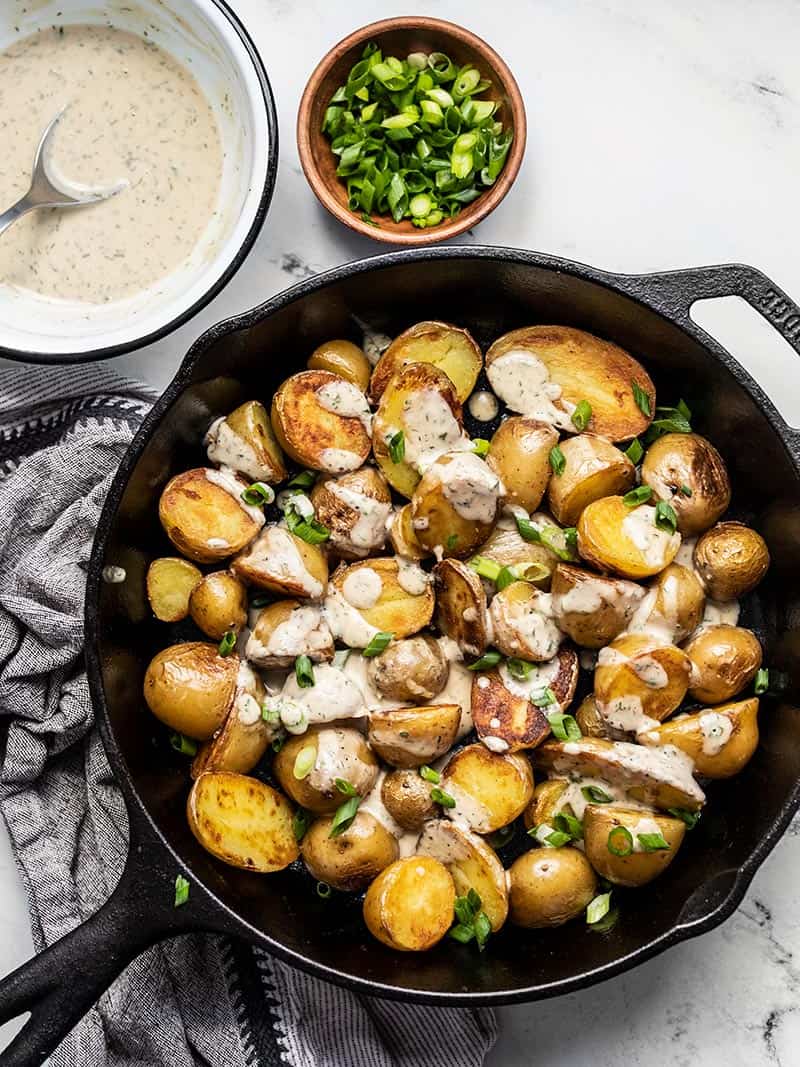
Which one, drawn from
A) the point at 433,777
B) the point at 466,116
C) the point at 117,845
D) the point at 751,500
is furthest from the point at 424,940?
the point at 466,116

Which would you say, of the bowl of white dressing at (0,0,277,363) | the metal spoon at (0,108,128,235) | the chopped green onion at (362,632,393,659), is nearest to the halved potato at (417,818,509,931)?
the chopped green onion at (362,632,393,659)

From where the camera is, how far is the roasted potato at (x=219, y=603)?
1750 mm

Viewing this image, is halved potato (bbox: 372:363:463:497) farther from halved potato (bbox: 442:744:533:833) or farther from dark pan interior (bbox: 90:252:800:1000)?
halved potato (bbox: 442:744:533:833)

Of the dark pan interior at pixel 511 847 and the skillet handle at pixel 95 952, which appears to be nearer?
the skillet handle at pixel 95 952

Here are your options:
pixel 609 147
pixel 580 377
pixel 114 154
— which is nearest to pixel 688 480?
pixel 580 377

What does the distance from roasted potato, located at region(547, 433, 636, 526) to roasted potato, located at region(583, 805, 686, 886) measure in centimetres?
44

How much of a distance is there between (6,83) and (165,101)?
0.26 metres

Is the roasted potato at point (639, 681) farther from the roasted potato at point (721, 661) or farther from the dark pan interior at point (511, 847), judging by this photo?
the dark pan interior at point (511, 847)

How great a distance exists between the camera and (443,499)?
5.60 feet

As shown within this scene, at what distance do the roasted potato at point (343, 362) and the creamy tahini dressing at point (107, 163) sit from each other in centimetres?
28

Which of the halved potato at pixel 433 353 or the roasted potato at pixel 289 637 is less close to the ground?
the halved potato at pixel 433 353

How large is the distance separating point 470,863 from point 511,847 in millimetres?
142

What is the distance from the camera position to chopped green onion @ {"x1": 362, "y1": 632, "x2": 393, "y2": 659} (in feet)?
5.71

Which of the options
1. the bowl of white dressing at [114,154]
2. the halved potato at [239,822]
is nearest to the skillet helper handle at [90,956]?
the halved potato at [239,822]
